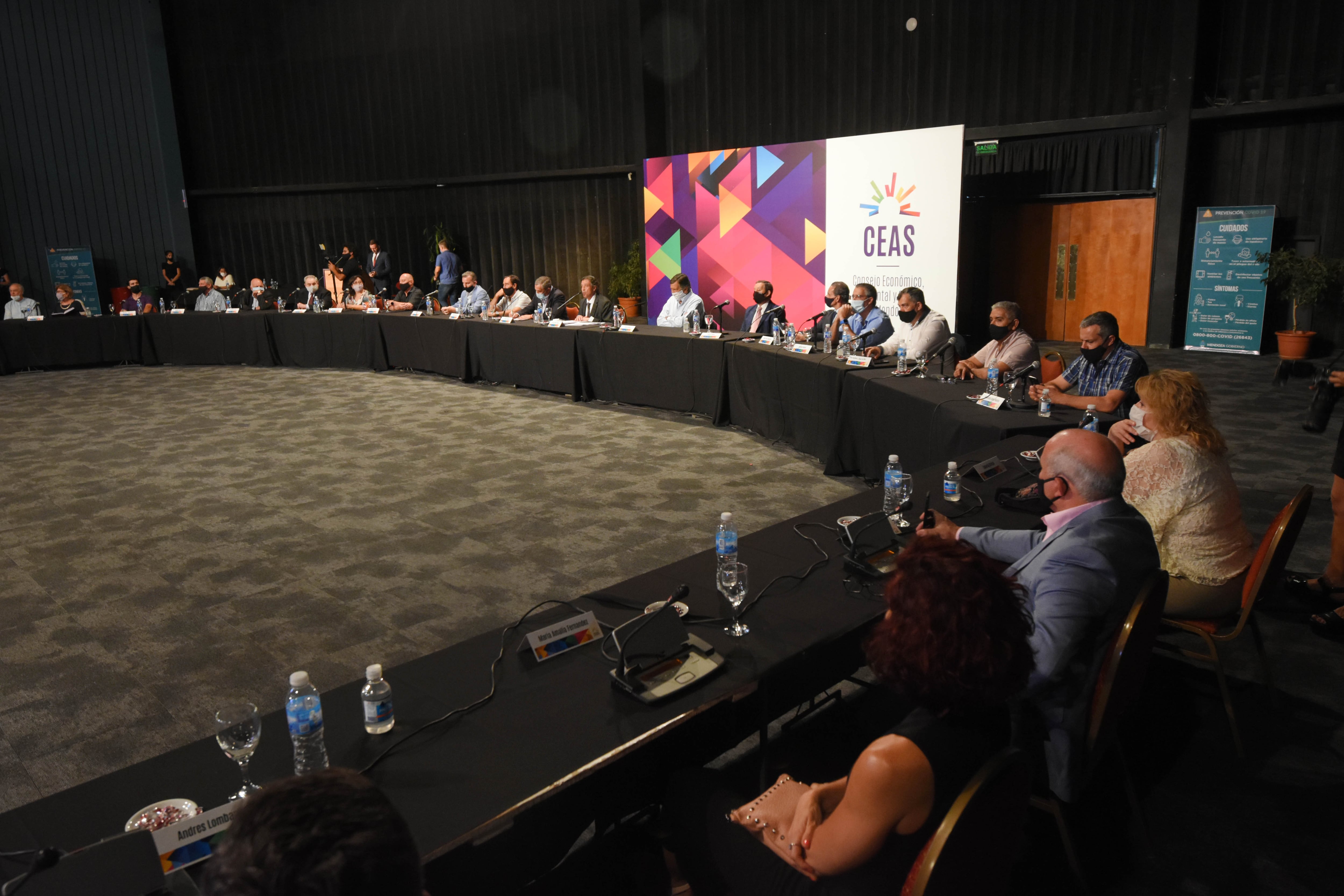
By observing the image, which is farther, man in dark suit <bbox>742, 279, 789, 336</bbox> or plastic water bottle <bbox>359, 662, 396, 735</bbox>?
man in dark suit <bbox>742, 279, 789, 336</bbox>

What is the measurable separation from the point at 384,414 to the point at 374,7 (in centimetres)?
916

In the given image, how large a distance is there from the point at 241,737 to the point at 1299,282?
31.1 ft

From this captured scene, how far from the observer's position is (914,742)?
138 cm

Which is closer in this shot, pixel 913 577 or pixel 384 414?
pixel 913 577

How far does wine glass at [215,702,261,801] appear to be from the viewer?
1563mm

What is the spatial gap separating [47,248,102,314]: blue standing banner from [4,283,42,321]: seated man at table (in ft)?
12.0

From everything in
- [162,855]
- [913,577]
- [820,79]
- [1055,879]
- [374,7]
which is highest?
[374,7]

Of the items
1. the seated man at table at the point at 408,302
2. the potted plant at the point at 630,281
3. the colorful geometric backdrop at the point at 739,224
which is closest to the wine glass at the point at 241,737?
the colorful geometric backdrop at the point at 739,224

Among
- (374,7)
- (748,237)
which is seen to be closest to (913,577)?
(748,237)

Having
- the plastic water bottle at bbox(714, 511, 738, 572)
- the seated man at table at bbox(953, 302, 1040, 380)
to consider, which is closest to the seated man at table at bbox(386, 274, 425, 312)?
the seated man at table at bbox(953, 302, 1040, 380)

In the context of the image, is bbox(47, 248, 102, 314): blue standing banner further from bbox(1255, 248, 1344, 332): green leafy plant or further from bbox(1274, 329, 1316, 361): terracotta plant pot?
bbox(1274, 329, 1316, 361): terracotta plant pot

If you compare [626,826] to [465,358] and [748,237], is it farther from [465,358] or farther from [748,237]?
[748,237]

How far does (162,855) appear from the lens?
52.1 inches

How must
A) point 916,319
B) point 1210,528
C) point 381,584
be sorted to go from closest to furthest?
Answer: point 1210,528
point 381,584
point 916,319
